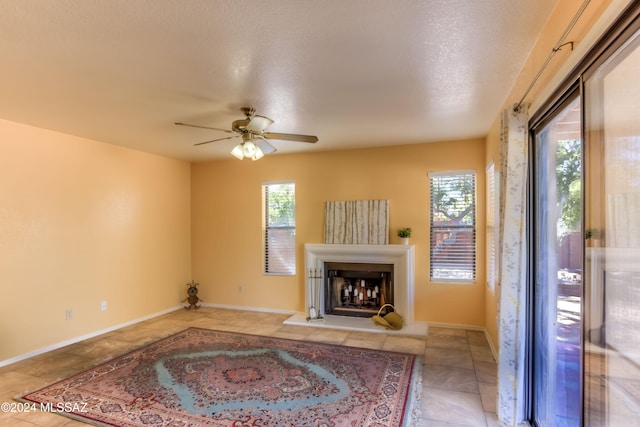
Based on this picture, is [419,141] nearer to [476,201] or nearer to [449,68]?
[476,201]

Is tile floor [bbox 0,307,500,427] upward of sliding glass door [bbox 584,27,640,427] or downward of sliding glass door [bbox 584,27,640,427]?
downward

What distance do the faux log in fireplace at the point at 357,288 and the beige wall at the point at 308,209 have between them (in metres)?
0.46

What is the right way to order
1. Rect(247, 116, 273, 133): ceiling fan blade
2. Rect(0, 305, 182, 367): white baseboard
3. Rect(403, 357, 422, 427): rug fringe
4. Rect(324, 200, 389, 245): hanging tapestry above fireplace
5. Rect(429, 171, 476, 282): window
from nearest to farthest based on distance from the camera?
Rect(403, 357, 422, 427): rug fringe < Rect(247, 116, 273, 133): ceiling fan blade < Rect(0, 305, 182, 367): white baseboard < Rect(429, 171, 476, 282): window < Rect(324, 200, 389, 245): hanging tapestry above fireplace

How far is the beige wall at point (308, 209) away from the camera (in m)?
4.76

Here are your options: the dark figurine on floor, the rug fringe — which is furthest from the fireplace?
the dark figurine on floor

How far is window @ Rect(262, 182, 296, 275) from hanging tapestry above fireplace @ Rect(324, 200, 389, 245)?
0.67 m

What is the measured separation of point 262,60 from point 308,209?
3.33 meters

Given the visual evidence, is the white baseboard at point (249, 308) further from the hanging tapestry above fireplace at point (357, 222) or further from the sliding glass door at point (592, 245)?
the sliding glass door at point (592, 245)

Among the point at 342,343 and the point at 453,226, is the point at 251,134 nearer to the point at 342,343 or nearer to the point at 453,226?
the point at 342,343

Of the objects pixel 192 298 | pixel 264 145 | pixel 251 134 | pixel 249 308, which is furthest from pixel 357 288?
pixel 251 134

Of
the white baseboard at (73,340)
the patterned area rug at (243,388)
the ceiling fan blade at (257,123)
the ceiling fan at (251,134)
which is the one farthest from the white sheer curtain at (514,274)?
the white baseboard at (73,340)

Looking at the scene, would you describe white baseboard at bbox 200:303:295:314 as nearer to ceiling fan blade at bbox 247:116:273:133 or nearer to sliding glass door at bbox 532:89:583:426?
ceiling fan blade at bbox 247:116:273:133

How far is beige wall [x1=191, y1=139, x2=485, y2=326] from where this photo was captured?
4.76m

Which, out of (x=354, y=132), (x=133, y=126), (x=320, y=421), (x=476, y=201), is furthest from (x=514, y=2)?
(x=133, y=126)
